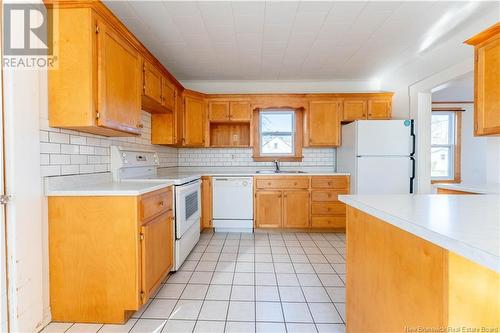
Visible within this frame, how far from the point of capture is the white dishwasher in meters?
3.61

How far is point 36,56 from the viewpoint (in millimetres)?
1521

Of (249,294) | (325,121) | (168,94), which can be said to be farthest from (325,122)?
(249,294)

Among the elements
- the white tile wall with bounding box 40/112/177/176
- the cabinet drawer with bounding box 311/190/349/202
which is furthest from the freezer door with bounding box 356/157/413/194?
the white tile wall with bounding box 40/112/177/176

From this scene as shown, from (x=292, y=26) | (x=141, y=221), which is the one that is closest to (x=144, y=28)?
(x=292, y=26)

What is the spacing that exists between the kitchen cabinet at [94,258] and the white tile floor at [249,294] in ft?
0.38

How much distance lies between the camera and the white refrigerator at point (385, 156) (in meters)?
3.29

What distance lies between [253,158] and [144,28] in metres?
2.39

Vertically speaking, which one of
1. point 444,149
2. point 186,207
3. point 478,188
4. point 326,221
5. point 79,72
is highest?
point 79,72

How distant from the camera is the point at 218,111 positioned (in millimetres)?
3875

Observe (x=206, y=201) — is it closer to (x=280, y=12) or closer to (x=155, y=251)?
(x=155, y=251)

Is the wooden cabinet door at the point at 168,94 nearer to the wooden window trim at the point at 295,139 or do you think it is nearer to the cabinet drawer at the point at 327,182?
the wooden window trim at the point at 295,139

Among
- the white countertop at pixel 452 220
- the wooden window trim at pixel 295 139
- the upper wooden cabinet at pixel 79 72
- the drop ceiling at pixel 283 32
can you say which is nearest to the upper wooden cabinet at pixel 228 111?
the wooden window trim at pixel 295 139

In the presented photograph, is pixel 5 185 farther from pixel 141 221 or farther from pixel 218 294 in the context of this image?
pixel 218 294

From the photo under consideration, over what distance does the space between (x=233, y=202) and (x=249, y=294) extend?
1.77 m
